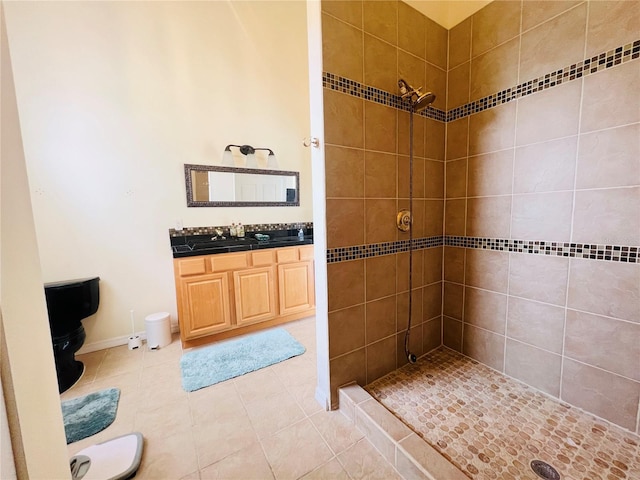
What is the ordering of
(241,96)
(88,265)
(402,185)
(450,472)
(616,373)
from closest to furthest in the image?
(450,472) < (616,373) < (402,185) < (88,265) < (241,96)

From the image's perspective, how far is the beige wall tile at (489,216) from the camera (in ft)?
5.26

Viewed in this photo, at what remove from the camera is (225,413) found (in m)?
1.55

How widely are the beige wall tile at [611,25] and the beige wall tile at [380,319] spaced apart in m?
1.61

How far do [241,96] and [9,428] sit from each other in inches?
117

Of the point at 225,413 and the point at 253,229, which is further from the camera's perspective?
the point at 253,229

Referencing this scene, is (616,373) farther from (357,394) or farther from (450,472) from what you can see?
(357,394)

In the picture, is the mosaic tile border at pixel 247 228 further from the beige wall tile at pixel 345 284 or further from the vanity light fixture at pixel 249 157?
the beige wall tile at pixel 345 284

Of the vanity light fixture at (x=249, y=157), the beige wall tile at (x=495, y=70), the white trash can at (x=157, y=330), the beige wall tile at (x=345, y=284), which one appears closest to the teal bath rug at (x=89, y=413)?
the white trash can at (x=157, y=330)

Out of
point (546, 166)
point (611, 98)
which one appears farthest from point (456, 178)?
point (611, 98)

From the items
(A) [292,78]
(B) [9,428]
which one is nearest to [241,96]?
(A) [292,78]

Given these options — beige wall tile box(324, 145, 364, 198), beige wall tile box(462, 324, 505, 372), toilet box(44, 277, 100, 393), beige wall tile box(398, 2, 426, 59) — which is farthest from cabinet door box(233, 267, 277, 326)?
beige wall tile box(398, 2, 426, 59)

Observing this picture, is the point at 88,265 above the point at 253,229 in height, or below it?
below

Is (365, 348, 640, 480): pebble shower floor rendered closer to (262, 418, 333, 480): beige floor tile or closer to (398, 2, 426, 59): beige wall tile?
(262, 418, 333, 480): beige floor tile

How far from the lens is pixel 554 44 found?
→ 1.35 m
